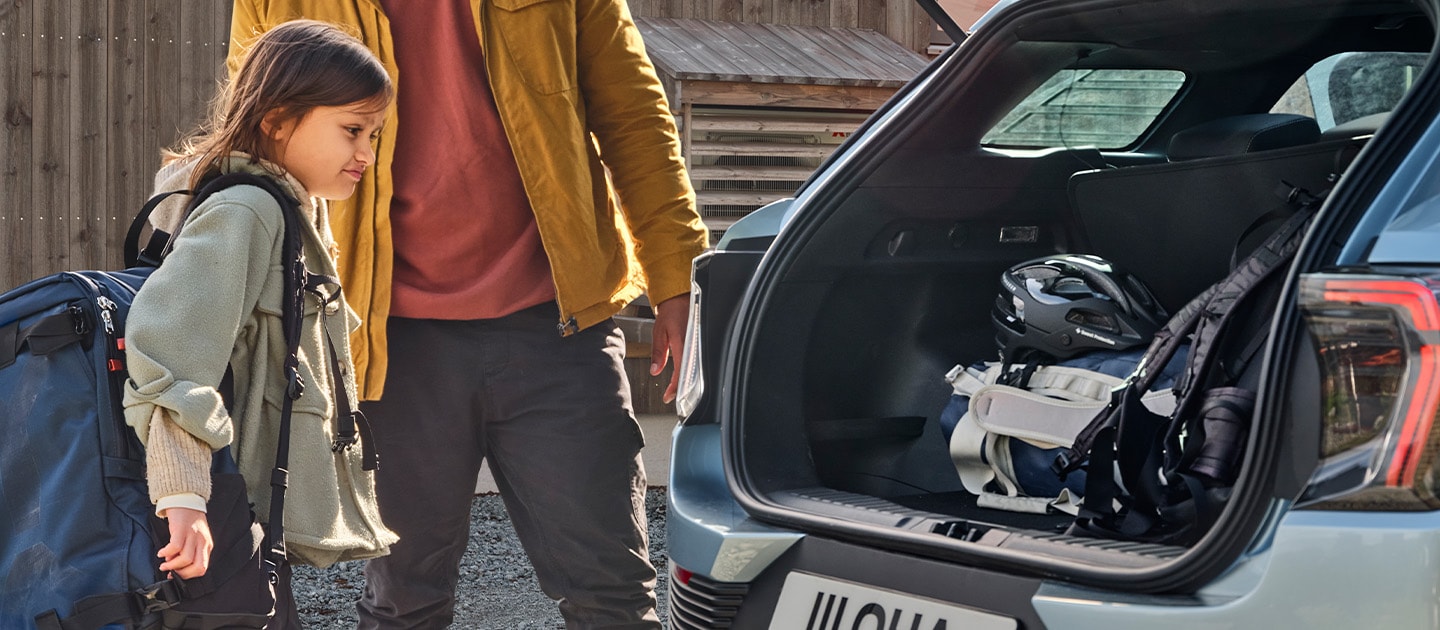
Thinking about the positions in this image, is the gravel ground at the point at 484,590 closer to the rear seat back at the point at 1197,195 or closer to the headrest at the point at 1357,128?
Result: the rear seat back at the point at 1197,195

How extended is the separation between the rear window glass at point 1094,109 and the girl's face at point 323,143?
1487mm

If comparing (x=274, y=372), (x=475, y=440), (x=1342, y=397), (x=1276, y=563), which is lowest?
(x=475, y=440)

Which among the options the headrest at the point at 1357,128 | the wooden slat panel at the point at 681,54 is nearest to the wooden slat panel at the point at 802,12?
the wooden slat panel at the point at 681,54

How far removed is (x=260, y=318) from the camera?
2363mm

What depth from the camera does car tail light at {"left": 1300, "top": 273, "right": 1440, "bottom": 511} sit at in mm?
1631

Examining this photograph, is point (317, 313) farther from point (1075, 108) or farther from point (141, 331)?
point (1075, 108)

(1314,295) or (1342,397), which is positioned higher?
(1314,295)

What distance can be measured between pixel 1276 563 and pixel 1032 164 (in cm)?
147

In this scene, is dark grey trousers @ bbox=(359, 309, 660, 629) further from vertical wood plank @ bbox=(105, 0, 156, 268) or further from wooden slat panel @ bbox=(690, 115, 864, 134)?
vertical wood plank @ bbox=(105, 0, 156, 268)

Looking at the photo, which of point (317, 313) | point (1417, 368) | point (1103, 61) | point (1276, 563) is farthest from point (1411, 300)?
point (317, 313)

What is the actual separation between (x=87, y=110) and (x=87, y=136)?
0.37 ft

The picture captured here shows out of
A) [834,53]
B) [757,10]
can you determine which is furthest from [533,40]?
[757,10]

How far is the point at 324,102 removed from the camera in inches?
96.0

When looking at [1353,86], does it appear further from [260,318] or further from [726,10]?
[726,10]
